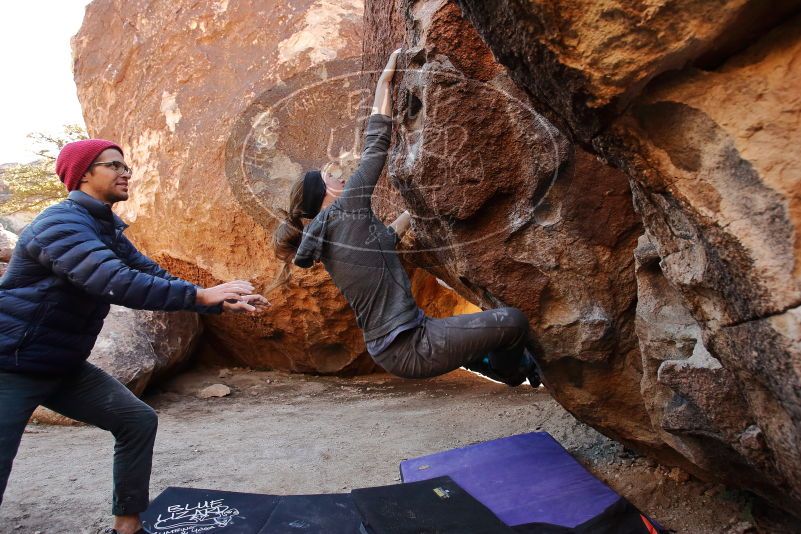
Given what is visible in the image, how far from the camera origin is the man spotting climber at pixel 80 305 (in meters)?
2.19

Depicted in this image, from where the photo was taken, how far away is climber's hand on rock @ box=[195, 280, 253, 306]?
2264 mm

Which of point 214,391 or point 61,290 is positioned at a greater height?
point 61,290

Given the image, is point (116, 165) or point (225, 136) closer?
point (116, 165)

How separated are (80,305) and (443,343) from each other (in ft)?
4.68

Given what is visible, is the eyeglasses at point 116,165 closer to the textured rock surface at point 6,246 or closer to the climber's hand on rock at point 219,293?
the climber's hand on rock at point 219,293

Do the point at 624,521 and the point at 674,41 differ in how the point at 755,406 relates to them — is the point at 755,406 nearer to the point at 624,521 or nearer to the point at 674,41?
the point at 674,41

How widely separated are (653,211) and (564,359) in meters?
1.26

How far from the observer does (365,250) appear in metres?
2.59

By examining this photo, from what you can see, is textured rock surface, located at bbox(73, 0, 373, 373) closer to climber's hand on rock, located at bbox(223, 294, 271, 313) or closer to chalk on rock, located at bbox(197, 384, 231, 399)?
chalk on rock, located at bbox(197, 384, 231, 399)

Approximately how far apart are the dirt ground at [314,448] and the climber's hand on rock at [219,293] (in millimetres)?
1540

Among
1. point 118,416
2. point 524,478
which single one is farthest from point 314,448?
point 118,416

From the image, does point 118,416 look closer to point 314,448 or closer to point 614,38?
point 314,448

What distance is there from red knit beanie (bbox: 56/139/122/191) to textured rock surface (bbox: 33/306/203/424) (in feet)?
10.6

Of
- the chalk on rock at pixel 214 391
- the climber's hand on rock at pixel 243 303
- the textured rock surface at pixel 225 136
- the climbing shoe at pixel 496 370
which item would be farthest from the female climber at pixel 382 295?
the chalk on rock at pixel 214 391
